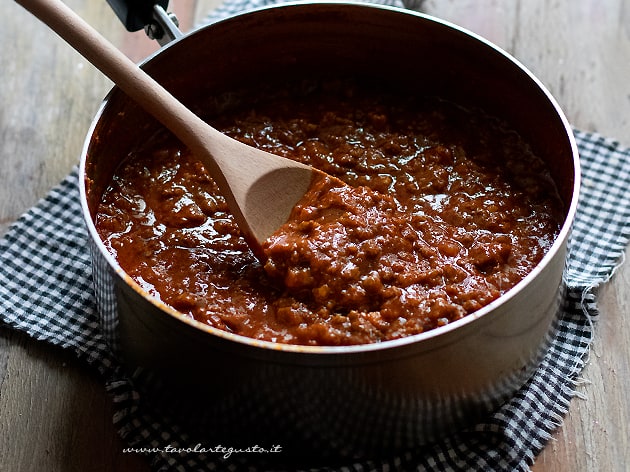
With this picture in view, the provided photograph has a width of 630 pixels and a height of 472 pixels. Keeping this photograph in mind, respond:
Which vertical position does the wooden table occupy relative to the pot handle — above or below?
below

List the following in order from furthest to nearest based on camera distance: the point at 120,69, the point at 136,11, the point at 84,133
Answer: the point at 84,133 < the point at 136,11 < the point at 120,69

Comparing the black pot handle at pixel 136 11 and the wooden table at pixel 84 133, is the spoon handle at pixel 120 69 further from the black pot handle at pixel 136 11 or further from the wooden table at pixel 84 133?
the wooden table at pixel 84 133

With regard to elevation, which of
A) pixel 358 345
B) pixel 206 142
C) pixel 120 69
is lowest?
pixel 358 345

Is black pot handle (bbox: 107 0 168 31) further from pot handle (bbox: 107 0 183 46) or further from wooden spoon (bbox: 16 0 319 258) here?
wooden spoon (bbox: 16 0 319 258)

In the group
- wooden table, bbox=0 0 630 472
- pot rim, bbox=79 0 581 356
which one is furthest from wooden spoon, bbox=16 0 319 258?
wooden table, bbox=0 0 630 472

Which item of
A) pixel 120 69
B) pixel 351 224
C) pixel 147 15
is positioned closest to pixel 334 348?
pixel 351 224

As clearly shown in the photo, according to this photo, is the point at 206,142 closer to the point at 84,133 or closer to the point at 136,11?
the point at 136,11
